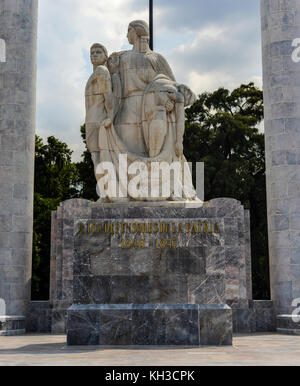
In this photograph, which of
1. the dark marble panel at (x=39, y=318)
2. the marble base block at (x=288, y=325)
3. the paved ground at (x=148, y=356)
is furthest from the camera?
the dark marble panel at (x=39, y=318)

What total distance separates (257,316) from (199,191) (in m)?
9.67

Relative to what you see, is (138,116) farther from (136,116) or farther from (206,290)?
(206,290)

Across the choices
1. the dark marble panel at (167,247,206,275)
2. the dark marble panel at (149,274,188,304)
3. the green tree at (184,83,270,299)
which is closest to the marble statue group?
the dark marble panel at (167,247,206,275)

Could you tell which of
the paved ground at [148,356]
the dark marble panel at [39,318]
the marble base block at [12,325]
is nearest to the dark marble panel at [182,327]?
the paved ground at [148,356]

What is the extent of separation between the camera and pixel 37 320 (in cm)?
1562

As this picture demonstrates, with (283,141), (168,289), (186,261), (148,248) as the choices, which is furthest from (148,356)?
(283,141)

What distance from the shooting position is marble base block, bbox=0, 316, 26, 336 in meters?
14.6

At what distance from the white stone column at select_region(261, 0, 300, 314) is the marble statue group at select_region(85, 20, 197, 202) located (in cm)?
458

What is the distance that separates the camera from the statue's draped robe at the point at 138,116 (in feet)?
39.4

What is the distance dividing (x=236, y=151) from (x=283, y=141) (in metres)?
14.1

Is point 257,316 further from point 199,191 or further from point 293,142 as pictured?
point 199,191

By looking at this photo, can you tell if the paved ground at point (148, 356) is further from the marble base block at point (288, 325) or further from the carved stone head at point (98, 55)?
the carved stone head at point (98, 55)

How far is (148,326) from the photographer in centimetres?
987

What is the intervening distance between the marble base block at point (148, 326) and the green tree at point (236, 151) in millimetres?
17016
